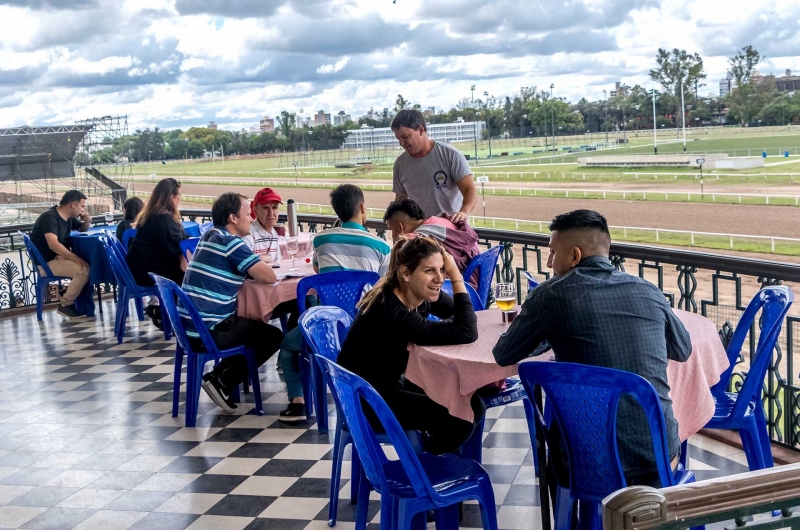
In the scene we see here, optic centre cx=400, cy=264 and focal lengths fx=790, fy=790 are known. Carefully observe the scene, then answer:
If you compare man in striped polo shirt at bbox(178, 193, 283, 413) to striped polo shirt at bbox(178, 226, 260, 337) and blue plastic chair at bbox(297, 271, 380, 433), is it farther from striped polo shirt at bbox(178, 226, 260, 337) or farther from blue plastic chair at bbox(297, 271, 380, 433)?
blue plastic chair at bbox(297, 271, 380, 433)

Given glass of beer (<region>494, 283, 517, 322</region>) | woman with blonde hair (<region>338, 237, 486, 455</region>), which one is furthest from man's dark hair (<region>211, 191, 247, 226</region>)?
glass of beer (<region>494, 283, 517, 322</region>)

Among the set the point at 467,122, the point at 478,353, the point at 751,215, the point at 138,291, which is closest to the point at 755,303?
the point at 478,353

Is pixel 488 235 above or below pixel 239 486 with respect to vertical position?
above

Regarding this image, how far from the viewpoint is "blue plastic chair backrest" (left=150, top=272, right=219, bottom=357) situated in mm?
4426

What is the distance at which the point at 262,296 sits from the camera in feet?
15.2

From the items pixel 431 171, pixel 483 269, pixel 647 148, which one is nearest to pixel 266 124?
pixel 431 171

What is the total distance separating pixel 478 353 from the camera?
2758 millimetres

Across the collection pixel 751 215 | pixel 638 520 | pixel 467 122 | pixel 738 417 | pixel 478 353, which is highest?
pixel 467 122

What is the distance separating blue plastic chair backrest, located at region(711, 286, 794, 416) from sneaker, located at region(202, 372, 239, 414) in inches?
112

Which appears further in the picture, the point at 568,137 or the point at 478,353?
the point at 568,137

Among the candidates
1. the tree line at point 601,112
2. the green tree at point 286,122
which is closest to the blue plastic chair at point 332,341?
the tree line at point 601,112

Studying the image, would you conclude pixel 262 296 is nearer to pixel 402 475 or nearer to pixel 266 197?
pixel 266 197

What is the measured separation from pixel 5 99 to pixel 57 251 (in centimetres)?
1203

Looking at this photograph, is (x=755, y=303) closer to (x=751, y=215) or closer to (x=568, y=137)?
(x=751, y=215)
